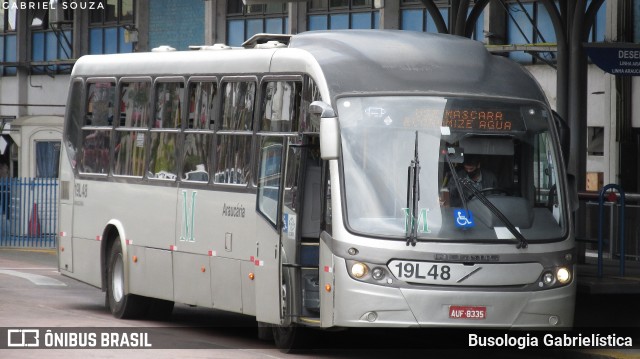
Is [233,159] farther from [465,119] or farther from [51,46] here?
[51,46]

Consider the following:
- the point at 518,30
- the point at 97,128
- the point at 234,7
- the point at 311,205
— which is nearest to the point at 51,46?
the point at 234,7

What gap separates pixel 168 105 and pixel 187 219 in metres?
1.43

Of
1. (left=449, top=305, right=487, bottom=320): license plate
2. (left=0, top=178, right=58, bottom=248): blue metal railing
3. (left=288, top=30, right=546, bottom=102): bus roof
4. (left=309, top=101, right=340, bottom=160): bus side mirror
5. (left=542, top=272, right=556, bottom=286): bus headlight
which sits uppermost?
(left=288, top=30, right=546, bottom=102): bus roof

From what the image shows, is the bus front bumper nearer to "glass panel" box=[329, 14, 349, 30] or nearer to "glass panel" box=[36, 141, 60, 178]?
"glass panel" box=[329, 14, 349, 30]

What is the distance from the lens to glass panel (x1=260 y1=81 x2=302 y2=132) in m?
14.0

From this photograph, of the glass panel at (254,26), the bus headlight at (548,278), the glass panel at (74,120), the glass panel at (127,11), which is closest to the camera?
the bus headlight at (548,278)

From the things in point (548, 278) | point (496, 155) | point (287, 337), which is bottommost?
point (287, 337)

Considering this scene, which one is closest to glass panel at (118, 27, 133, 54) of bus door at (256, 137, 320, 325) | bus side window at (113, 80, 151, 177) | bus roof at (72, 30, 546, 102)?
bus side window at (113, 80, 151, 177)

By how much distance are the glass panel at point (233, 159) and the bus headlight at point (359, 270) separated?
2.37 m

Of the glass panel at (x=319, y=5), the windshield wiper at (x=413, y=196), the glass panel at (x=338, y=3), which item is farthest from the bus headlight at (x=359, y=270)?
the glass panel at (x=319, y=5)

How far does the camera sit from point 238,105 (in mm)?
15234

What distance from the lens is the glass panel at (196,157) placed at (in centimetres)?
1567

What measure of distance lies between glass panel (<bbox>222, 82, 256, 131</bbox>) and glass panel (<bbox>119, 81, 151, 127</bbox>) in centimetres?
196

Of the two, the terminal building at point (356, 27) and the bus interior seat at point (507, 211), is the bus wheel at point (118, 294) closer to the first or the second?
the terminal building at point (356, 27)
